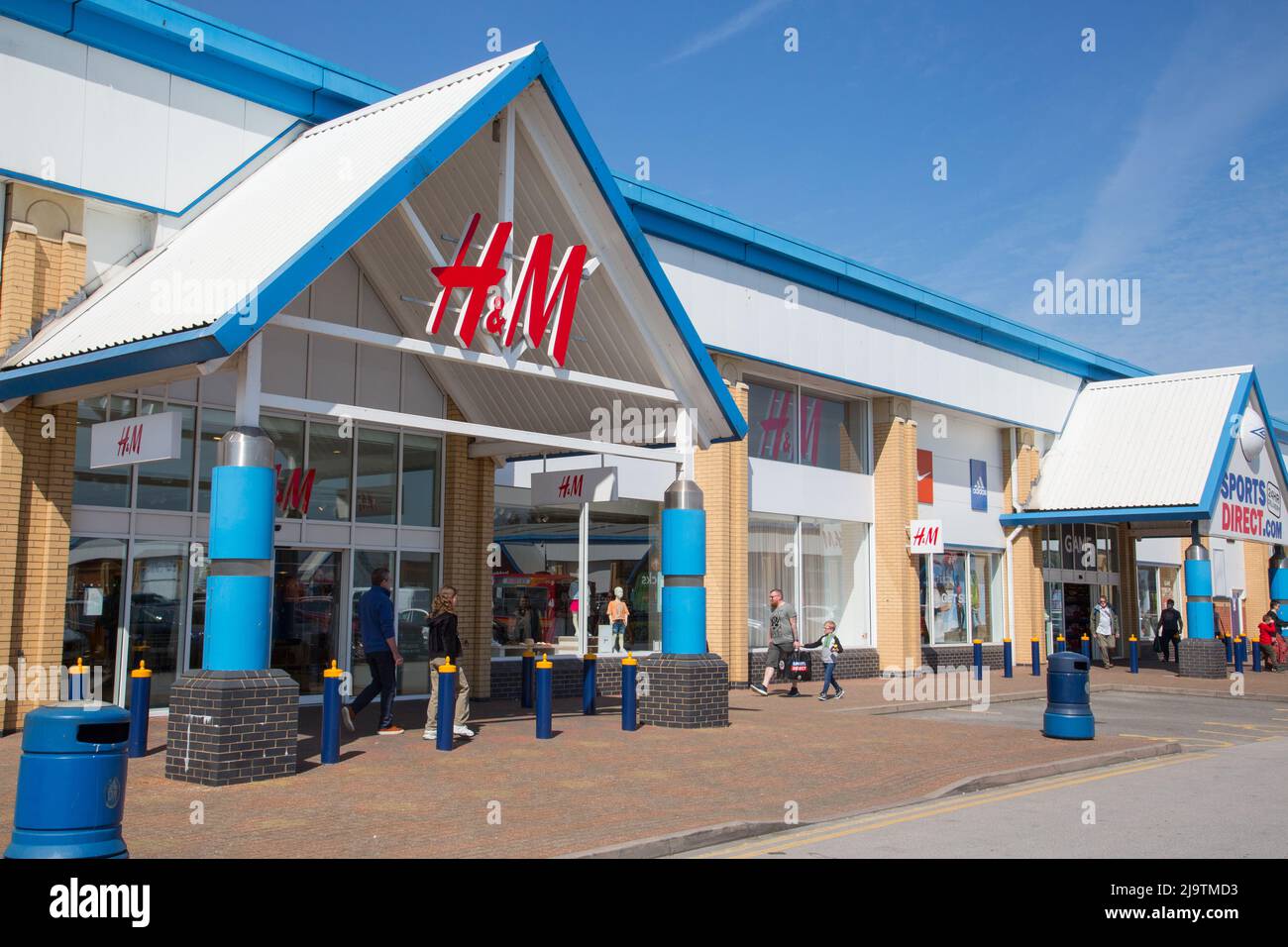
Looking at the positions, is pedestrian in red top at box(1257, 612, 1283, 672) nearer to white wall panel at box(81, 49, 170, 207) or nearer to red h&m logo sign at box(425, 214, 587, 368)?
red h&m logo sign at box(425, 214, 587, 368)

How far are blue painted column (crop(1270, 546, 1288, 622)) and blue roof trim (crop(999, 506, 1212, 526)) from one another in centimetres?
569

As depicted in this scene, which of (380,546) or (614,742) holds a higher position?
(380,546)

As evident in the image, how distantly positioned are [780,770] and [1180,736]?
7.32 meters

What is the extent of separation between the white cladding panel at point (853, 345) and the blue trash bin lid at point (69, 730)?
51.9ft

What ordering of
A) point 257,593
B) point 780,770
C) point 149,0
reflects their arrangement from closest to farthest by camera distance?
point 257,593 → point 780,770 → point 149,0

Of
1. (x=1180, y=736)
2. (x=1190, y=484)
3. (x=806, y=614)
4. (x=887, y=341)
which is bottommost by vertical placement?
(x=1180, y=736)

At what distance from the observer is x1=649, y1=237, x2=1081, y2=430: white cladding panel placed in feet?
70.8

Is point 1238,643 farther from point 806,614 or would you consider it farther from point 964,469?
point 806,614

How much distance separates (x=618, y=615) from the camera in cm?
2066

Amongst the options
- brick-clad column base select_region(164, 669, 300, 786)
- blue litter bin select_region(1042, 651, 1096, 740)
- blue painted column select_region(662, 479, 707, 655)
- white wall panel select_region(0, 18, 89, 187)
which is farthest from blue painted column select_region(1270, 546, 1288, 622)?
white wall panel select_region(0, 18, 89, 187)

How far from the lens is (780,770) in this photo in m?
11.7

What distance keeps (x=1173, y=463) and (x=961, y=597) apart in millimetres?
6163

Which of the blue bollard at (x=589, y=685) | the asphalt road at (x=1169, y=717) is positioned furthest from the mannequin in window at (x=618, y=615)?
the asphalt road at (x=1169, y=717)

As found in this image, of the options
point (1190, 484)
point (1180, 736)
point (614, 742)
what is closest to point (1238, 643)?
point (1190, 484)
